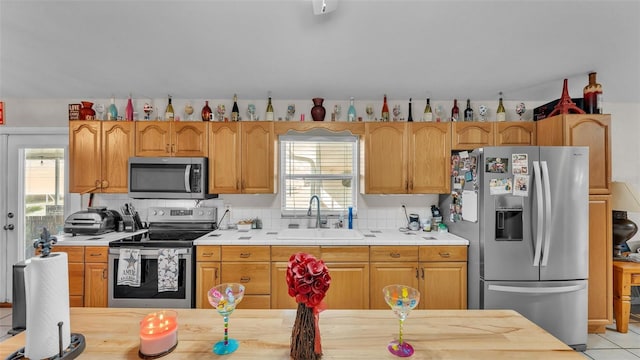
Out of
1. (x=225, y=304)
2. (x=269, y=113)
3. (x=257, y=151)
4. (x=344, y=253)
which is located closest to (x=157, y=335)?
(x=225, y=304)

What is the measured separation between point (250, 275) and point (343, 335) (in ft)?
5.61

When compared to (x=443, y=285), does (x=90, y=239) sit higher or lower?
higher

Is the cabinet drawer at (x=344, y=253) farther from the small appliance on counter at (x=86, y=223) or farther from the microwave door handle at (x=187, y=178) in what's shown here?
the small appliance on counter at (x=86, y=223)

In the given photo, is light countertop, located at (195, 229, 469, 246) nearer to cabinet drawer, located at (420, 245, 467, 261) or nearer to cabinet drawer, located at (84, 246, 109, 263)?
cabinet drawer, located at (420, 245, 467, 261)

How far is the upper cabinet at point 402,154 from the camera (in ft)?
9.75

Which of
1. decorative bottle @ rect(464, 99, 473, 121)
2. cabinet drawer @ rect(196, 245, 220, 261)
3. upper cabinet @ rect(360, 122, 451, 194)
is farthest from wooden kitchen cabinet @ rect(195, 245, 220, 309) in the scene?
decorative bottle @ rect(464, 99, 473, 121)

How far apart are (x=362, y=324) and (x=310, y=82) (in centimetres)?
237

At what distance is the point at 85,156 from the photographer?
295 cm

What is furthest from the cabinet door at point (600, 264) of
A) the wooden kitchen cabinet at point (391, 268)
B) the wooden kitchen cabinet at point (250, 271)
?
the wooden kitchen cabinet at point (250, 271)

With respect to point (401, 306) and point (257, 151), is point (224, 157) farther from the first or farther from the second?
point (401, 306)

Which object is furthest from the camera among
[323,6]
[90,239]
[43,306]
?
[90,239]

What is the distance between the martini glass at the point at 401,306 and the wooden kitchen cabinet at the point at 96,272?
2683 millimetres

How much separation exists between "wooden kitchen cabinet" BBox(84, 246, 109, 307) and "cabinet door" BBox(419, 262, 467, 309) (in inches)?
114

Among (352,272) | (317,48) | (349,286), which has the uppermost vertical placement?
(317,48)
